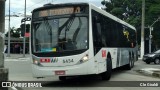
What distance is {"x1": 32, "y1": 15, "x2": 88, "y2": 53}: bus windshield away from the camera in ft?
48.0

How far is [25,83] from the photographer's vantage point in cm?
1513

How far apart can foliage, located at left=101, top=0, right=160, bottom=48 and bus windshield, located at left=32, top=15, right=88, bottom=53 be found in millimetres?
42345

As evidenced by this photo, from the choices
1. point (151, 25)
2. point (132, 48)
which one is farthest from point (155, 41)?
point (132, 48)

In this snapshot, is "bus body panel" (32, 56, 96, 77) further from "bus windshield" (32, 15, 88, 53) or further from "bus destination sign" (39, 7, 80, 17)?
"bus destination sign" (39, 7, 80, 17)

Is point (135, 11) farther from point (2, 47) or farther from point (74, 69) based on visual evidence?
point (2, 47)

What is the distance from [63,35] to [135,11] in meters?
52.6

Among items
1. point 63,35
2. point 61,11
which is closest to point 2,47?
point 63,35

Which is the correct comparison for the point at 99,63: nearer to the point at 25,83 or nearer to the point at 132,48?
the point at 25,83

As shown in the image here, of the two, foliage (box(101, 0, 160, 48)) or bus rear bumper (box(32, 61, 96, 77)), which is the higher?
foliage (box(101, 0, 160, 48))

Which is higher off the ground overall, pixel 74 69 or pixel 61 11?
pixel 61 11

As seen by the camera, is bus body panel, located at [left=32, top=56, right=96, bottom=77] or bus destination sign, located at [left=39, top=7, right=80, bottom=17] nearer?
bus body panel, located at [left=32, top=56, right=96, bottom=77]

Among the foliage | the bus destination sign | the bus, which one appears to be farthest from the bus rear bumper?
the foliage

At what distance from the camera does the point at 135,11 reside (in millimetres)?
66000

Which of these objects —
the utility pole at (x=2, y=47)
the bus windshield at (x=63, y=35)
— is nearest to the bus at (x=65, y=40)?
the bus windshield at (x=63, y=35)
